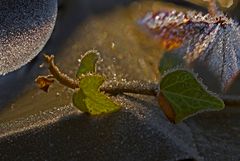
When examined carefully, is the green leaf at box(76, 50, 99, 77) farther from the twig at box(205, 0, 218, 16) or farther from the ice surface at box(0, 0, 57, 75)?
the twig at box(205, 0, 218, 16)

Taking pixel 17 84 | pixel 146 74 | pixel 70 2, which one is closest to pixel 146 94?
pixel 146 74

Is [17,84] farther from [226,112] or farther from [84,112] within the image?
[226,112]

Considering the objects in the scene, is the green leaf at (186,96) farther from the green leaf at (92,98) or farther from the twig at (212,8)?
the twig at (212,8)

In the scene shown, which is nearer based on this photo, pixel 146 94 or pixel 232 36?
pixel 146 94

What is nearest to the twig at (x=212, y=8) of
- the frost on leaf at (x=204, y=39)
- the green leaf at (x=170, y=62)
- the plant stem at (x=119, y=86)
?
the frost on leaf at (x=204, y=39)

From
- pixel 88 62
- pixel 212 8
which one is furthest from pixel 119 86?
pixel 212 8

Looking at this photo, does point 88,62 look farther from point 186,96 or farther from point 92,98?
point 186,96
